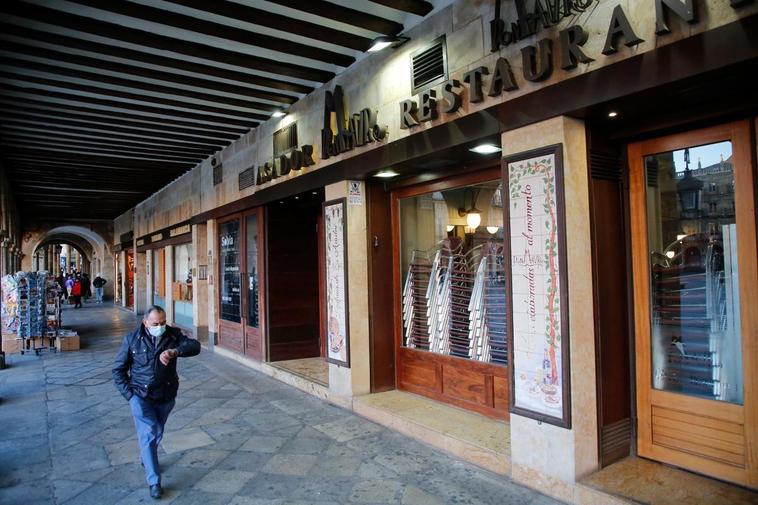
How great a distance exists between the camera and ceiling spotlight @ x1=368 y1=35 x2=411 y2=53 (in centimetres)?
485

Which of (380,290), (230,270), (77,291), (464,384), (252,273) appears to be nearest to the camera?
(464,384)

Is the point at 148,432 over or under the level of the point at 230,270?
under

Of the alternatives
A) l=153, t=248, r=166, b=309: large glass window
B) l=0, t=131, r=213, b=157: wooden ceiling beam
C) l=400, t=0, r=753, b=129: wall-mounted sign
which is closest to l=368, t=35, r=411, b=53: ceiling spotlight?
l=400, t=0, r=753, b=129: wall-mounted sign

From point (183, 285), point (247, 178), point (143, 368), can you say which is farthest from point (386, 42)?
point (183, 285)

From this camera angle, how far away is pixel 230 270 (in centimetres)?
929

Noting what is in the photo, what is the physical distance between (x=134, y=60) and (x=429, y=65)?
3209 mm

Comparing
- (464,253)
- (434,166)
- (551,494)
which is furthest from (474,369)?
(434,166)

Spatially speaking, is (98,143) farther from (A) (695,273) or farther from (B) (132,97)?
(A) (695,273)

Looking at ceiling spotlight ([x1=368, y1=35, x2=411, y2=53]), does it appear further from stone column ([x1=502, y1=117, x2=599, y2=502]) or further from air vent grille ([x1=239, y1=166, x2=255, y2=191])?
air vent grille ([x1=239, y1=166, x2=255, y2=191])

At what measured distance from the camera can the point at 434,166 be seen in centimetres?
502

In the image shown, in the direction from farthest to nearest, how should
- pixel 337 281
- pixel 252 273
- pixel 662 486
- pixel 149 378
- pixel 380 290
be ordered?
pixel 252 273 < pixel 337 281 < pixel 380 290 < pixel 149 378 < pixel 662 486

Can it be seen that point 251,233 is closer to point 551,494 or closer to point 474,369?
point 474,369

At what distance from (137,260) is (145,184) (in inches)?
247

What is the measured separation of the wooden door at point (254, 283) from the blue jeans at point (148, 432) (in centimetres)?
407
